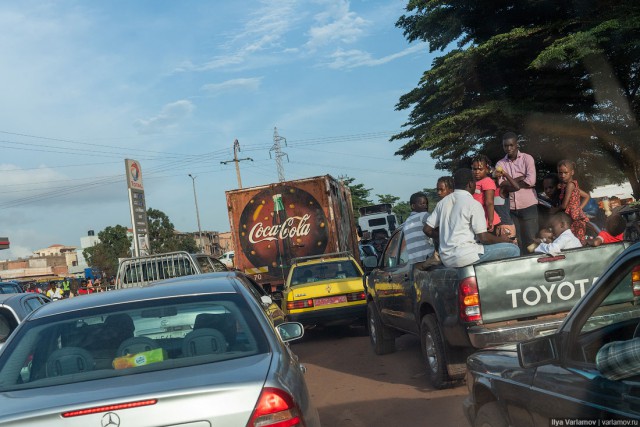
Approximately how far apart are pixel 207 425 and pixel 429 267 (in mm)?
5054

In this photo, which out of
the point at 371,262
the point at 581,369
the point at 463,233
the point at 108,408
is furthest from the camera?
the point at 371,262

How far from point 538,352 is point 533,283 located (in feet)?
12.1

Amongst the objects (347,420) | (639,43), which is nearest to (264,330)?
(347,420)

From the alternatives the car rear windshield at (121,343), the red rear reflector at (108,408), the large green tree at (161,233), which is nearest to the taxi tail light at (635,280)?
the car rear windshield at (121,343)

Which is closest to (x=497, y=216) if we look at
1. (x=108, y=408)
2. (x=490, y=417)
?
(x=490, y=417)

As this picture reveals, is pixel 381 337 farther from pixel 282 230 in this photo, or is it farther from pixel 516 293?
pixel 282 230

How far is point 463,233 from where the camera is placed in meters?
7.45

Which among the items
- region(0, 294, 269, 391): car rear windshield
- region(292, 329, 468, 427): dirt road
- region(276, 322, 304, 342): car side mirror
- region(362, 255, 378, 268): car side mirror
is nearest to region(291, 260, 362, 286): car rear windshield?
region(292, 329, 468, 427): dirt road

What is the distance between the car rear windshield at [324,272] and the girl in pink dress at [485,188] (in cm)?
461

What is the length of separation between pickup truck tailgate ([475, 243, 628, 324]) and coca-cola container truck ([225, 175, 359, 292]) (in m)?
11.5

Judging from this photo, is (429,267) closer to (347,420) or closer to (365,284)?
(347,420)

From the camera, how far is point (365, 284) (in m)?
11.3

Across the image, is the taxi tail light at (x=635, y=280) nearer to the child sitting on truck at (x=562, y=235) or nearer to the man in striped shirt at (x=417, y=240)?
the child sitting on truck at (x=562, y=235)

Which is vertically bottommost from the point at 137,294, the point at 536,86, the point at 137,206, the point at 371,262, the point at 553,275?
the point at 553,275
